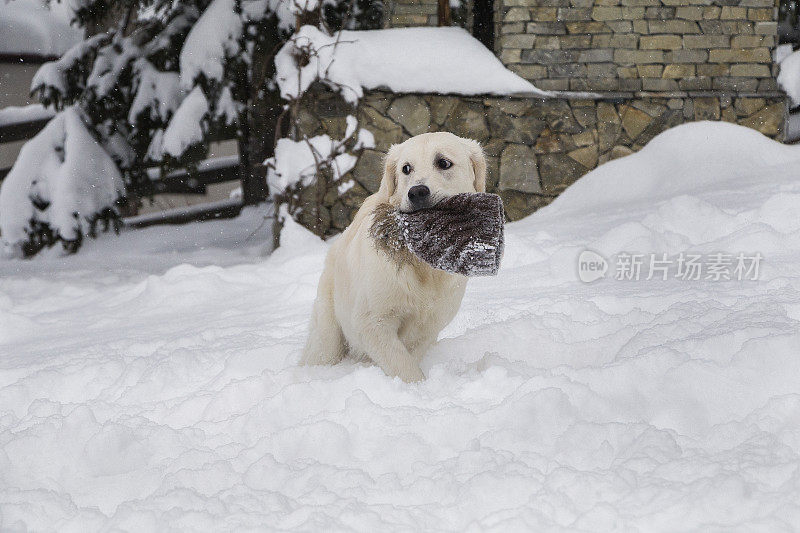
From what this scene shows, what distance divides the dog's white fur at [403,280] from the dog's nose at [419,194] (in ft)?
0.07

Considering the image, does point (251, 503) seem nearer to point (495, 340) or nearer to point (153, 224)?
point (495, 340)

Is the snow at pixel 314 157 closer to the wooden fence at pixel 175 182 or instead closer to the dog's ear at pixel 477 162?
the wooden fence at pixel 175 182

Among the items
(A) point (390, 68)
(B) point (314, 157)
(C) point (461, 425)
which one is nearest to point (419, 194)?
(C) point (461, 425)

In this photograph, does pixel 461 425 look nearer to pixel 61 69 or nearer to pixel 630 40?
pixel 630 40

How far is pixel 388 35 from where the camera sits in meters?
6.54

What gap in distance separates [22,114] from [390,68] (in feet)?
20.3

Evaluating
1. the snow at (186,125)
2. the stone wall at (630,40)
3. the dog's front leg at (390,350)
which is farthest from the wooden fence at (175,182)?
the dog's front leg at (390,350)

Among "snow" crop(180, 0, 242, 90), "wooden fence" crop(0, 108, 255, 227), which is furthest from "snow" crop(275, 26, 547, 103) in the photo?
"wooden fence" crop(0, 108, 255, 227)

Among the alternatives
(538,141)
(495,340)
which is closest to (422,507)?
(495,340)

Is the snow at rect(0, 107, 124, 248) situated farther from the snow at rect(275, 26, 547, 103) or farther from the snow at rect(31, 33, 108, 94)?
the snow at rect(275, 26, 547, 103)

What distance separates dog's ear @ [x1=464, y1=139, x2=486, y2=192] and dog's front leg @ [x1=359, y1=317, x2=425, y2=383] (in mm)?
515

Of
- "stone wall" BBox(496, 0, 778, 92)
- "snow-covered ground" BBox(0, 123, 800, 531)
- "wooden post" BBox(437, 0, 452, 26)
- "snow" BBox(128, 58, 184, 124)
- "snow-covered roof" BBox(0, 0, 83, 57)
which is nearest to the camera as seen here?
"snow-covered ground" BBox(0, 123, 800, 531)

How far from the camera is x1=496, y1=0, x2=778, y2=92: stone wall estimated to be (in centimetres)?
641

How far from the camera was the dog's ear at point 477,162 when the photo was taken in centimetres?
223
